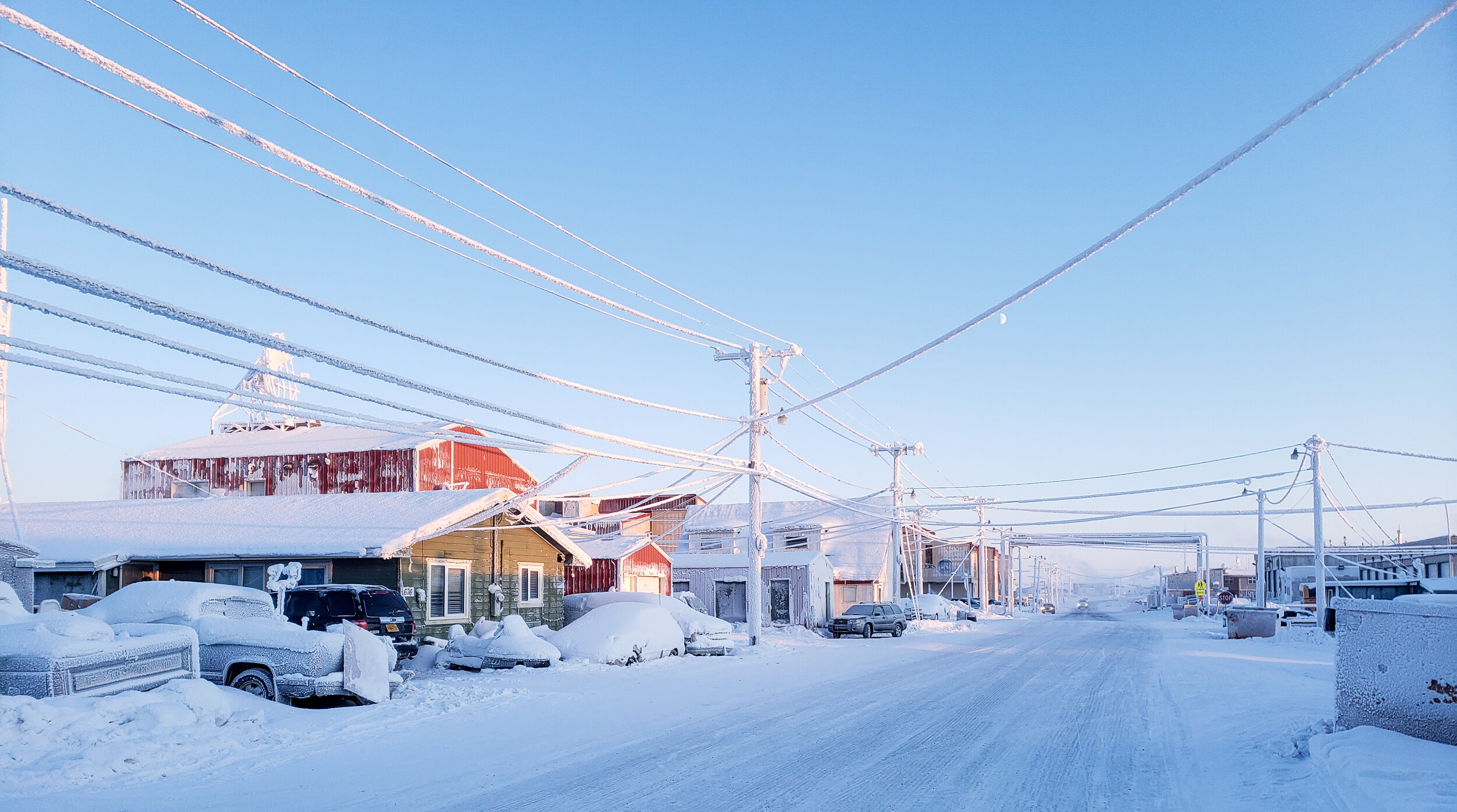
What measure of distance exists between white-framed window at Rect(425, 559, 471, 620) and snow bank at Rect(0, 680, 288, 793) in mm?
12352

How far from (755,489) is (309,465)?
23.5m

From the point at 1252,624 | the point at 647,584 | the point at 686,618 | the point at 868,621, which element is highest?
the point at 686,618

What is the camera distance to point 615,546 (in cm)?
3897

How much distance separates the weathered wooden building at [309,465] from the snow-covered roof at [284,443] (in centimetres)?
5

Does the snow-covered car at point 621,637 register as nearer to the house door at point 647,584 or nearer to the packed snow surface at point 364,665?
the packed snow surface at point 364,665

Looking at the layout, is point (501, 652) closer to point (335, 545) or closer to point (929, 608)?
point (335, 545)

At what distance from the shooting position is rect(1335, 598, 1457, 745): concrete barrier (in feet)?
29.1

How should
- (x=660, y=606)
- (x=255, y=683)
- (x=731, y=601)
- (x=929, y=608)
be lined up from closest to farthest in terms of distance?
(x=255, y=683), (x=660, y=606), (x=731, y=601), (x=929, y=608)

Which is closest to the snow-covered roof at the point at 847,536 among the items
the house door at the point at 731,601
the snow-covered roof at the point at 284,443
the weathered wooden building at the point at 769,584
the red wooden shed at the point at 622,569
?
the house door at the point at 731,601

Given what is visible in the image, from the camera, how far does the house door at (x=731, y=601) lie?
151 ft

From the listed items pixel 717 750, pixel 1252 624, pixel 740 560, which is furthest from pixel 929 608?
pixel 717 750

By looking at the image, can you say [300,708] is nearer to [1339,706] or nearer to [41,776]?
[41,776]

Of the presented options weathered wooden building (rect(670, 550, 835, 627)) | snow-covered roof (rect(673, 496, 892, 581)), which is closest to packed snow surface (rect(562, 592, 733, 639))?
weathered wooden building (rect(670, 550, 835, 627))

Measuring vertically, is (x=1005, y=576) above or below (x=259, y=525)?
below
